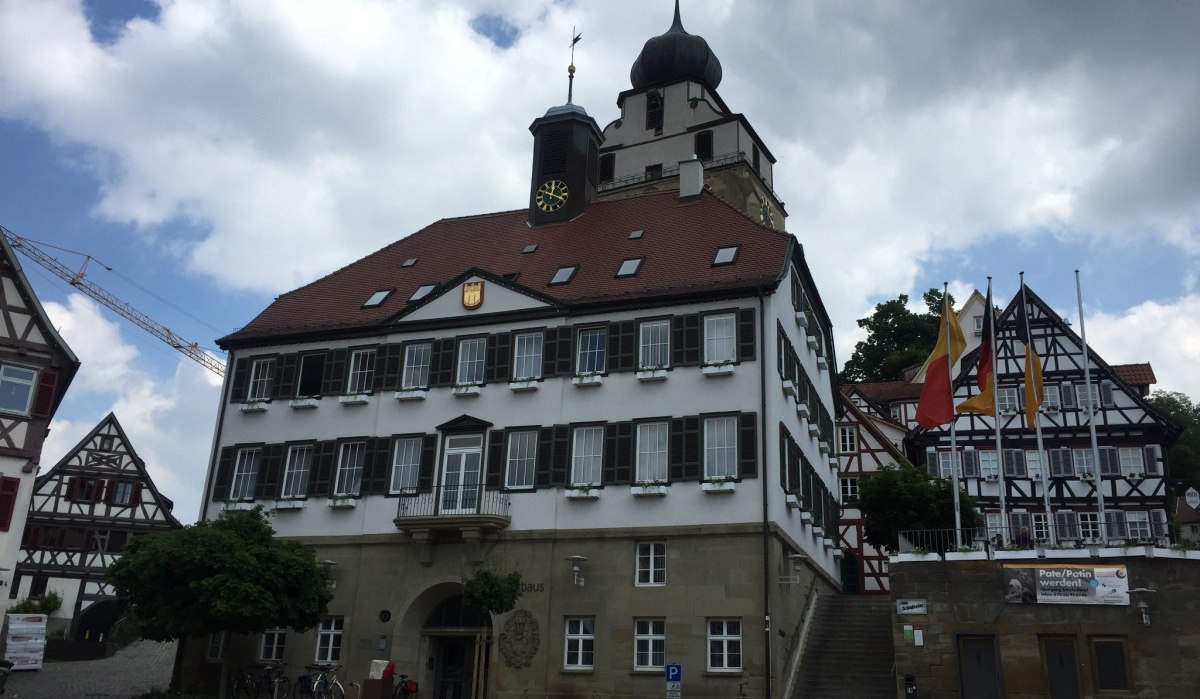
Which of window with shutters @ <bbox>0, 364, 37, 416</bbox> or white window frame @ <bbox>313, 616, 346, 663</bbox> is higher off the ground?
window with shutters @ <bbox>0, 364, 37, 416</bbox>

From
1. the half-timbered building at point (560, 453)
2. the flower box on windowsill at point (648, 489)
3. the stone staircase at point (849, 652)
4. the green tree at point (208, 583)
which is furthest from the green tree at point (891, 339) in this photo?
the green tree at point (208, 583)

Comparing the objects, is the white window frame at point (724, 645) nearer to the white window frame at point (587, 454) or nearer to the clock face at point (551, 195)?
the white window frame at point (587, 454)

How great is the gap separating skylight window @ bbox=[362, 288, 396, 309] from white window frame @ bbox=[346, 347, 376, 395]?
1873mm

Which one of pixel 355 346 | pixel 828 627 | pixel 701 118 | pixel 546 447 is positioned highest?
pixel 701 118

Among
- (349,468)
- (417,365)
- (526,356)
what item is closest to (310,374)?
(349,468)

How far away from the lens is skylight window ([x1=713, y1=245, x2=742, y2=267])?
28922 millimetres

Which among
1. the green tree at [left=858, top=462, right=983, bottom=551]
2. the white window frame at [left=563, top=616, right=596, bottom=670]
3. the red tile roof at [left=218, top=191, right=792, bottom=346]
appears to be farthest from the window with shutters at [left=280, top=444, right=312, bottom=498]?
the green tree at [left=858, top=462, right=983, bottom=551]

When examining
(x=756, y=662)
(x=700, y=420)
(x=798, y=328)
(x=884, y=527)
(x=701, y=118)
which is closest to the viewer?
(x=756, y=662)

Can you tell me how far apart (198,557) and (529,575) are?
7.78 metres

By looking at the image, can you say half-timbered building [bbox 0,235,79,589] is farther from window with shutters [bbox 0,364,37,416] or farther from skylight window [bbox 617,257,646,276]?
skylight window [bbox 617,257,646,276]

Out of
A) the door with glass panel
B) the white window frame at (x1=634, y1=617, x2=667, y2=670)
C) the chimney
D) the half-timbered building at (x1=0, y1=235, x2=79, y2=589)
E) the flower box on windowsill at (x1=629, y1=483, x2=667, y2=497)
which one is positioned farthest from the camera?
the chimney

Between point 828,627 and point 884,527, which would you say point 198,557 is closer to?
point 828,627

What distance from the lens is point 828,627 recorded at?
93.7 feet

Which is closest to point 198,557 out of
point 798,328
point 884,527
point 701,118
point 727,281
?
point 727,281
